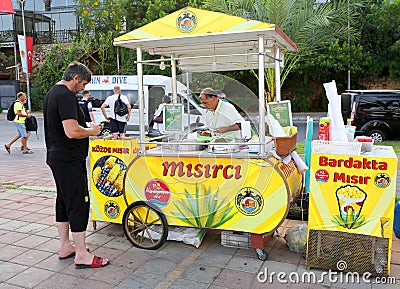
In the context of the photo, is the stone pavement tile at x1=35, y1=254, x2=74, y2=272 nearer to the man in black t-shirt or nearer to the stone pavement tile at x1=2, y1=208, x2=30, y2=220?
the man in black t-shirt

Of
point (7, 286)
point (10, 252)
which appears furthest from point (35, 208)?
point (7, 286)

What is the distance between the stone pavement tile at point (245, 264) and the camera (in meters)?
3.51

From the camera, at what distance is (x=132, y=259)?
3756 mm

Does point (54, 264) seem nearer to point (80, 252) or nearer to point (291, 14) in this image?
point (80, 252)

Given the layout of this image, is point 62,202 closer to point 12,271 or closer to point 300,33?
point 12,271

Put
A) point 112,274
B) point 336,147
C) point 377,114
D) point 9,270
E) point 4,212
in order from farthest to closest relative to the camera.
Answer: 1. point 377,114
2. point 4,212
3. point 9,270
4. point 112,274
5. point 336,147

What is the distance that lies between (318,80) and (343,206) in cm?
1813

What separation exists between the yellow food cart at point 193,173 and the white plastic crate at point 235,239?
0.15 m

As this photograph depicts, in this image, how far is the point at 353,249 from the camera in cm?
336

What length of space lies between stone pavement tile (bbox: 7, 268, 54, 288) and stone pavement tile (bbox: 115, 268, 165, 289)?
69cm

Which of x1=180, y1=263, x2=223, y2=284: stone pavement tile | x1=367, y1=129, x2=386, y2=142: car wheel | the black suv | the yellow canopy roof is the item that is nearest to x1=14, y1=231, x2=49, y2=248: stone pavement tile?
x1=180, y1=263, x2=223, y2=284: stone pavement tile

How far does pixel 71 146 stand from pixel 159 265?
1.33 metres

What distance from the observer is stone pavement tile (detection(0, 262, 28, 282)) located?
11.3 feet

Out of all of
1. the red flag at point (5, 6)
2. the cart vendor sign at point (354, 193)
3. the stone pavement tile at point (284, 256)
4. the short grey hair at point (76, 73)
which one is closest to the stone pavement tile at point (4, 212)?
the short grey hair at point (76, 73)
